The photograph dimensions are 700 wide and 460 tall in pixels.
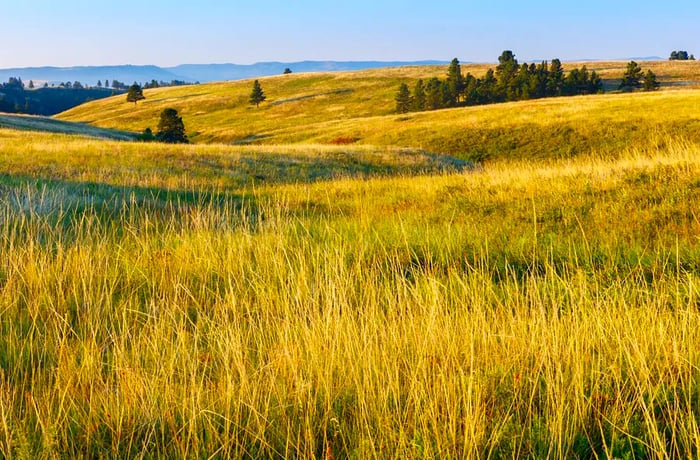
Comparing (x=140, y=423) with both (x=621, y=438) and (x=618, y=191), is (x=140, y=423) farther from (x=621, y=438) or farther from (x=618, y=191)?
(x=618, y=191)

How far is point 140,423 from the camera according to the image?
2.12m

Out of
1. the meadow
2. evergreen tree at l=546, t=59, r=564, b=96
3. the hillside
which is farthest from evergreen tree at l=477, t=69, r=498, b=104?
the meadow

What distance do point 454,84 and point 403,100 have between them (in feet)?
28.6

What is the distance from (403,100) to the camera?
72.8 m

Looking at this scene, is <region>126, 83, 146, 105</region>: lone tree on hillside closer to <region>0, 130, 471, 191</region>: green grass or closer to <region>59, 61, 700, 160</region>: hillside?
<region>59, 61, 700, 160</region>: hillside

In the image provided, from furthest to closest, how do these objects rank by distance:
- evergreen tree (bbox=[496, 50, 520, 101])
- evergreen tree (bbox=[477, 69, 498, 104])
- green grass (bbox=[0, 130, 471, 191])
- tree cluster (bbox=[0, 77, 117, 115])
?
tree cluster (bbox=[0, 77, 117, 115]) → evergreen tree (bbox=[477, 69, 498, 104]) → evergreen tree (bbox=[496, 50, 520, 101]) → green grass (bbox=[0, 130, 471, 191])

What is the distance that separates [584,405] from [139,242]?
435cm

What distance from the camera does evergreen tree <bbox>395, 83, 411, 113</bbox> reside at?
72.5 meters

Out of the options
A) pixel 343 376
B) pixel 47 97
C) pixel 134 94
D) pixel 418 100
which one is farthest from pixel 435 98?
pixel 47 97

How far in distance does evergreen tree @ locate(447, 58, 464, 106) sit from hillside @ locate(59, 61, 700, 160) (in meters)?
9.04

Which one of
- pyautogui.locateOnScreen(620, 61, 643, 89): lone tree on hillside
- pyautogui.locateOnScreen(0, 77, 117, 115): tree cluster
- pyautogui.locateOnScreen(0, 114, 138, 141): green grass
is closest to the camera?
pyautogui.locateOnScreen(0, 114, 138, 141): green grass

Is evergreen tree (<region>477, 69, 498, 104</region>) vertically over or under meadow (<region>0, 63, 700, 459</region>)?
over

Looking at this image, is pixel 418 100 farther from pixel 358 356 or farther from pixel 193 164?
pixel 358 356

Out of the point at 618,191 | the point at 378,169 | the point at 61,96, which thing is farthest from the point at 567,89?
the point at 61,96
